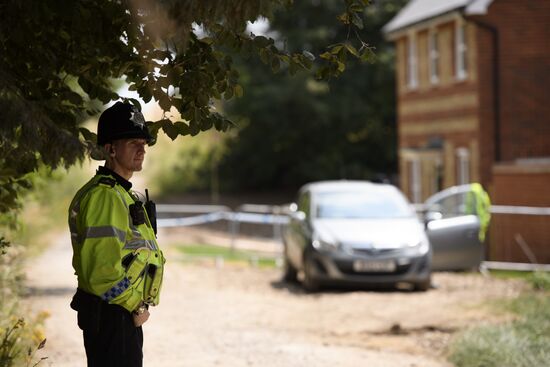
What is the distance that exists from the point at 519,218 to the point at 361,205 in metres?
6.57

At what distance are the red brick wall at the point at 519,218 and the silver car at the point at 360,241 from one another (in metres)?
5.91

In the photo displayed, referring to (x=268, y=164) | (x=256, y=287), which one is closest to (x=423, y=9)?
(x=256, y=287)

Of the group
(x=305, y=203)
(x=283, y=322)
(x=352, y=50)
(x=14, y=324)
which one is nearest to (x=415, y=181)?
(x=305, y=203)

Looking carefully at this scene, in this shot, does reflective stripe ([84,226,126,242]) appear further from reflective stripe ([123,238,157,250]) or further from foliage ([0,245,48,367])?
foliage ([0,245,48,367])

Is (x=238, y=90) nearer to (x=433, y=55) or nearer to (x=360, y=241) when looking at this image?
(x=360, y=241)

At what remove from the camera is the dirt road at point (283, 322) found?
10336 mm

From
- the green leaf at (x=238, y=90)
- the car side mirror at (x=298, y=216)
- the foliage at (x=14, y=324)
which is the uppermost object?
the green leaf at (x=238, y=90)

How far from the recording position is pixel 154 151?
67188 mm

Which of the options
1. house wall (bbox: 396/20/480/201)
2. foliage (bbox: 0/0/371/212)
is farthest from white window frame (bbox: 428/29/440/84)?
foliage (bbox: 0/0/371/212)

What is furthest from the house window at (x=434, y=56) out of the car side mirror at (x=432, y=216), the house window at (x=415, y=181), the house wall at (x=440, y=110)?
the car side mirror at (x=432, y=216)

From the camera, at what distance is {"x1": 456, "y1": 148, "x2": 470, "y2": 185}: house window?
2961 cm

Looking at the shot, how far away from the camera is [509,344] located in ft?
32.0

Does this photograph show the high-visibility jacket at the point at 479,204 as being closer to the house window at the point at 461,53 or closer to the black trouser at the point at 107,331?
the house window at the point at 461,53

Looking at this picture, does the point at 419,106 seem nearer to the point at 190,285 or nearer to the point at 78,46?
the point at 190,285
